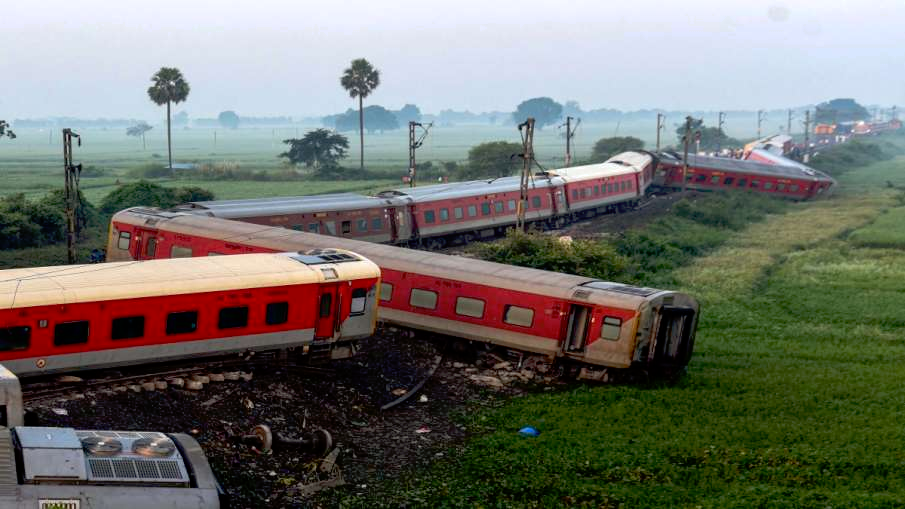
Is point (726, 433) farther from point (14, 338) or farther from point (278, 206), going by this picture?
point (278, 206)

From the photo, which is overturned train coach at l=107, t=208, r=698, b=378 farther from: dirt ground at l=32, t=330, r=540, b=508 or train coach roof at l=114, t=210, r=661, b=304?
dirt ground at l=32, t=330, r=540, b=508

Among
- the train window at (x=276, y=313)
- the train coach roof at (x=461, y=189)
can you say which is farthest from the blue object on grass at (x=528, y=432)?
the train coach roof at (x=461, y=189)

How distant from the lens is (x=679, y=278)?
4359 cm

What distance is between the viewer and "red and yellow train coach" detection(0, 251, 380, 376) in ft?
66.3

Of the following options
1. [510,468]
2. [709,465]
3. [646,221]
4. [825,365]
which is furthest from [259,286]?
[646,221]

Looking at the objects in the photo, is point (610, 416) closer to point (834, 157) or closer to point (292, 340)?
point (292, 340)

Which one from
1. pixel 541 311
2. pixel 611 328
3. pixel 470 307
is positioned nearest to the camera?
pixel 611 328

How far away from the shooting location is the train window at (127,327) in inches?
835

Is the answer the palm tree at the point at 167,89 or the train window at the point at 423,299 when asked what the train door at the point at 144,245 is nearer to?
the train window at the point at 423,299

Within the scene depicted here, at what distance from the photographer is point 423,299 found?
28062 millimetres

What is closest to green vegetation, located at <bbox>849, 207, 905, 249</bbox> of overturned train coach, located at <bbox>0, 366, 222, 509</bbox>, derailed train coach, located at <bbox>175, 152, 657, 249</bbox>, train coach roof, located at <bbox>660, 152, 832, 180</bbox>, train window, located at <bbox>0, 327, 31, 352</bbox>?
train coach roof, located at <bbox>660, 152, 832, 180</bbox>

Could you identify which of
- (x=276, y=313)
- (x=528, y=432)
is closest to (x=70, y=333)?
(x=276, y=313)

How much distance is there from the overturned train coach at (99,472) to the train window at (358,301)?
11530 millimetres

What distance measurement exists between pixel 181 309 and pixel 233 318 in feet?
4.33
